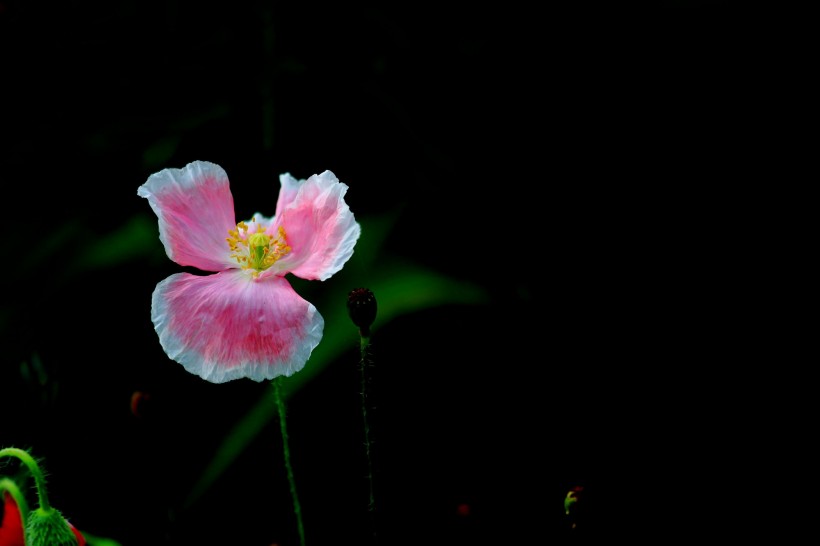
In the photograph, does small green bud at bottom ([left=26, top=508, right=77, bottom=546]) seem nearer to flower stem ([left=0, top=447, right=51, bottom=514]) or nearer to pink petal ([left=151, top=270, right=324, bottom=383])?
flower stem ([left=0, top=447, right=51, bottom=514])

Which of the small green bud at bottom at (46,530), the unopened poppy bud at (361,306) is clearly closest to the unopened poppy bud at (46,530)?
the small green bud at bottom at (46,530)

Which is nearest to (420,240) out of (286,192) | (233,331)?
(286,192)

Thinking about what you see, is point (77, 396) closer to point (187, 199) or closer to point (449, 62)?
Answer: point (187, 199)

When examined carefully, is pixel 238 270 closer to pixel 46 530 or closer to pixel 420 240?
pixel 46 530

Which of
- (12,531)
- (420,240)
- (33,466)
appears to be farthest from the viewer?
(420,240)

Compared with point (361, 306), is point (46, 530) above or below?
below

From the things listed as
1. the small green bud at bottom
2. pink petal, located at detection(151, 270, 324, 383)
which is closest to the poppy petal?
the small green bud at bottom

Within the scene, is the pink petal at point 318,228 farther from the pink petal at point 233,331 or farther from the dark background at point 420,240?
the dark background at point 420,240
